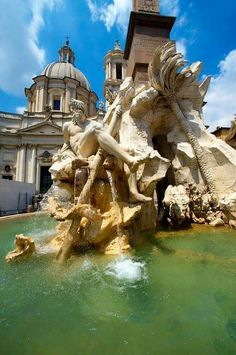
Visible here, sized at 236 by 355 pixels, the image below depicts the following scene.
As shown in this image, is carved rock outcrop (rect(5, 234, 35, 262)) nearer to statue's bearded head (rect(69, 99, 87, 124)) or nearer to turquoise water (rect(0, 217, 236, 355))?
turquoise water (rect(0, 217, 236, 355))

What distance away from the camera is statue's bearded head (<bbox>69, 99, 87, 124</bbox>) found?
5059mm

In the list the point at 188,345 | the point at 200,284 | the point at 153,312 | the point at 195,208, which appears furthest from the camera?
the point at 195,208

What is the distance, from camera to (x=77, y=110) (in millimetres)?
5082

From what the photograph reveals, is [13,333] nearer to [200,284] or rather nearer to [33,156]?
[200,284]

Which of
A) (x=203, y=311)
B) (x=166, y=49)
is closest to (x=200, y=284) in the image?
(x=203, y=311)

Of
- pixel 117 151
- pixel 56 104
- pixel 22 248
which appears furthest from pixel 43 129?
pixel 22 248

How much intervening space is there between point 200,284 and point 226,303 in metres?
0.42

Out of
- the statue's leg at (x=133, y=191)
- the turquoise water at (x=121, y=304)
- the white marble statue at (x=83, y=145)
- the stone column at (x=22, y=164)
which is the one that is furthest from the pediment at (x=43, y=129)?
the turquoise water at (x=121, y=304)

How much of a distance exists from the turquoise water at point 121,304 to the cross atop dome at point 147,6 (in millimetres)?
9009

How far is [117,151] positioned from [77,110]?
154 cm

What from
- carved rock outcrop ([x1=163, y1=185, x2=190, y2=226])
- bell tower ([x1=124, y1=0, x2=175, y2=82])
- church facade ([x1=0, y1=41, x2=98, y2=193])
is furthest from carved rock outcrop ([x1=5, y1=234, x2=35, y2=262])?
church facade ([x1=0, y1=41, x2=98, y2=193])

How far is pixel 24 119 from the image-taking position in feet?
109

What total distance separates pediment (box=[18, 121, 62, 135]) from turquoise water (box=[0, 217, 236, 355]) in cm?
3054

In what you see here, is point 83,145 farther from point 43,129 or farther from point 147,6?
point 43,129
